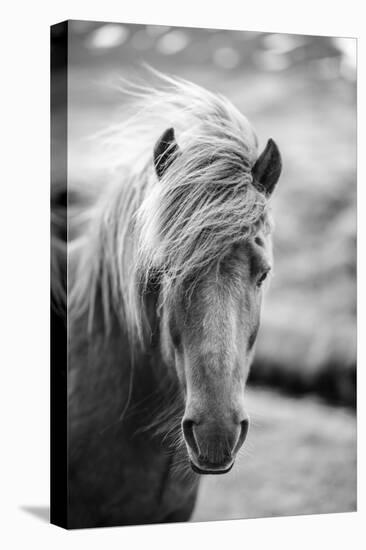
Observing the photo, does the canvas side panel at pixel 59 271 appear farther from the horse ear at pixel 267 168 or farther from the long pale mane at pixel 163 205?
the horse ear at pixel 267 168

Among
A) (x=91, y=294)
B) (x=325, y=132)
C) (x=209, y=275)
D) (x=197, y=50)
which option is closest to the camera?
(x=209, y=275)

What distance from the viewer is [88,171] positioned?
407cm

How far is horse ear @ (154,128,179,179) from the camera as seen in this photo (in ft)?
12.8

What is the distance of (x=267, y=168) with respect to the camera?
4031mm

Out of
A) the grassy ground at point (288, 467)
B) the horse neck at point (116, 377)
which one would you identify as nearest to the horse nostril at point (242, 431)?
the horse neck at point (116, 377)

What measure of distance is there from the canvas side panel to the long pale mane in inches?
3.7

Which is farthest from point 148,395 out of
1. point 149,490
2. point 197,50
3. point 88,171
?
point 197,50

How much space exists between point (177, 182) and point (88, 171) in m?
0.47

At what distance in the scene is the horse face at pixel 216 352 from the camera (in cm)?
359

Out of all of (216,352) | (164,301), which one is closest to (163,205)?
(164,301)

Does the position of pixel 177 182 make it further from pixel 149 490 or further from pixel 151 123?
pixel 149 490

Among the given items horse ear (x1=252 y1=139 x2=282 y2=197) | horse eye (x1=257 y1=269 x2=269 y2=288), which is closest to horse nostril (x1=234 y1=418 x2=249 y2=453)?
horse eye (x1=257 y1=269 x2=269 y2=288)

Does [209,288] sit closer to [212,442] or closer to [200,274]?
[200,274]

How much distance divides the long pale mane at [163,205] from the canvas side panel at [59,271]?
0.10 metres
